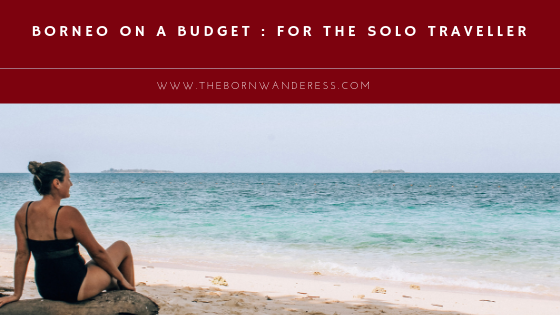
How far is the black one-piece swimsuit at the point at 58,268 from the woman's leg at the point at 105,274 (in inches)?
1.9

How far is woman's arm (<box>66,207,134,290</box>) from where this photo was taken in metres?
3.20

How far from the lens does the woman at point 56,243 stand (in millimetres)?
3197

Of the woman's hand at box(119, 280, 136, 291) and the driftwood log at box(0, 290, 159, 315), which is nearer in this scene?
the driftwood log at box(0, 290, 159, 315)

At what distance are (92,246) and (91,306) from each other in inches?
19.0

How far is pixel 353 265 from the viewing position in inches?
352

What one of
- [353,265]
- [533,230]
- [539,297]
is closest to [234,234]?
[353,265]

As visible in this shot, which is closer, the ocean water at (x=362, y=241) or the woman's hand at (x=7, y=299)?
the woman's hand at (x=7, y=299)

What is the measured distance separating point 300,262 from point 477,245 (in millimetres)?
4812

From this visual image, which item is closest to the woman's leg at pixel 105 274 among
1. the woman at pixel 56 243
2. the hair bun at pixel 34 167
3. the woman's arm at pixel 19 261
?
the woman at pixel 56 243

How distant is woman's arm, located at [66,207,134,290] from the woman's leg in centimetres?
6

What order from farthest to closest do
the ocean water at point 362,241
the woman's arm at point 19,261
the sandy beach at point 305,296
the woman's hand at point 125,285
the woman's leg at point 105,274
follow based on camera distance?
the ocean water at point 362,241 < the sandy beach at point 305,296 < the woman's hand at point 125,285 < the woman's leg at point 105,274 < the woman's arm at point 19,261

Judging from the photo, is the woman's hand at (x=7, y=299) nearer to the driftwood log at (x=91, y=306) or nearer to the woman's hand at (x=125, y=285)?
the driftwood log at (x=91, y=306)

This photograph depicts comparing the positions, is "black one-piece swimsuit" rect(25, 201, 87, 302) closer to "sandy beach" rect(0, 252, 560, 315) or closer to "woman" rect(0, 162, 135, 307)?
"woman" rect(0, 162, 135, 307)

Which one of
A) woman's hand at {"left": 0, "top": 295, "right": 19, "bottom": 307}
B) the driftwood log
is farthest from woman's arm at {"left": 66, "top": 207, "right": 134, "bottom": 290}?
woman's hand at {"left": 0, "top": 295, "right": 19, "bottom": 307}
